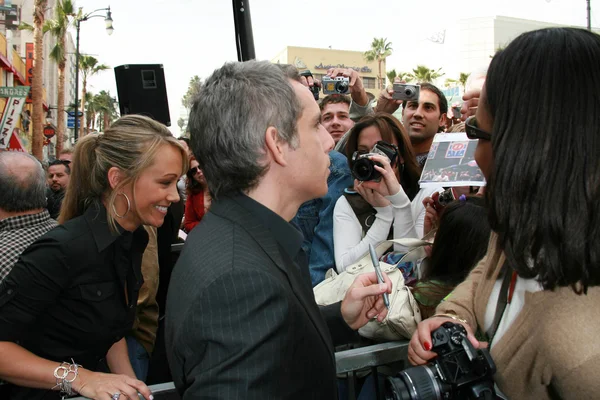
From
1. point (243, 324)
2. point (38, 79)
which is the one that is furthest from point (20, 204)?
point (38, 79)

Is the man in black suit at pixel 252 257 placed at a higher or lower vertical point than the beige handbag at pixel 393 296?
higher

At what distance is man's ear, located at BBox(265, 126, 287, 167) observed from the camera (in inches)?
55.2

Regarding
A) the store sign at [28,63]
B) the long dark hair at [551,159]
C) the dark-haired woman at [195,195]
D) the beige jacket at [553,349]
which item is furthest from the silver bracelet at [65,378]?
the store sign at [28,63]

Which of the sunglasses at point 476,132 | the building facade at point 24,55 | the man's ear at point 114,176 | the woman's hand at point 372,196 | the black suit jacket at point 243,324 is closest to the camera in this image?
the black suit jacket at point 243,324

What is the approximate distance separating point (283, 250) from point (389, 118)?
2095 millimetres

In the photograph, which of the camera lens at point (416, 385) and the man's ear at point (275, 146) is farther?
the man's ear at point (275, 146)

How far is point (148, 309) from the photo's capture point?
3121 millimetres

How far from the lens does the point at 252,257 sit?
1212 mm

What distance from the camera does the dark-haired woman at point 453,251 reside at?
212 cm

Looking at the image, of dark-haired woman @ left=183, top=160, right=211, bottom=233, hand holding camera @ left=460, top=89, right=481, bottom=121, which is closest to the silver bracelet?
hand holding camera @ left=460, top=89, right=481, bottom=121

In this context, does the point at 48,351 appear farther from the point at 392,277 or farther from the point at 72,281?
the point at 392,277

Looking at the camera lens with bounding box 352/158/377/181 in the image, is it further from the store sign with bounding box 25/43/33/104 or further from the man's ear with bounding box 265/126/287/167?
the store sign with bounding box 25/43/33/104

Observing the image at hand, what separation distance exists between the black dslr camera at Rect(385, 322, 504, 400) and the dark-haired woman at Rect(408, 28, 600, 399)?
96 millimetres

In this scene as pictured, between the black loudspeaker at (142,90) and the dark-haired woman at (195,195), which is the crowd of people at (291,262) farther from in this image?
the dark-haired woman at (195,195)
